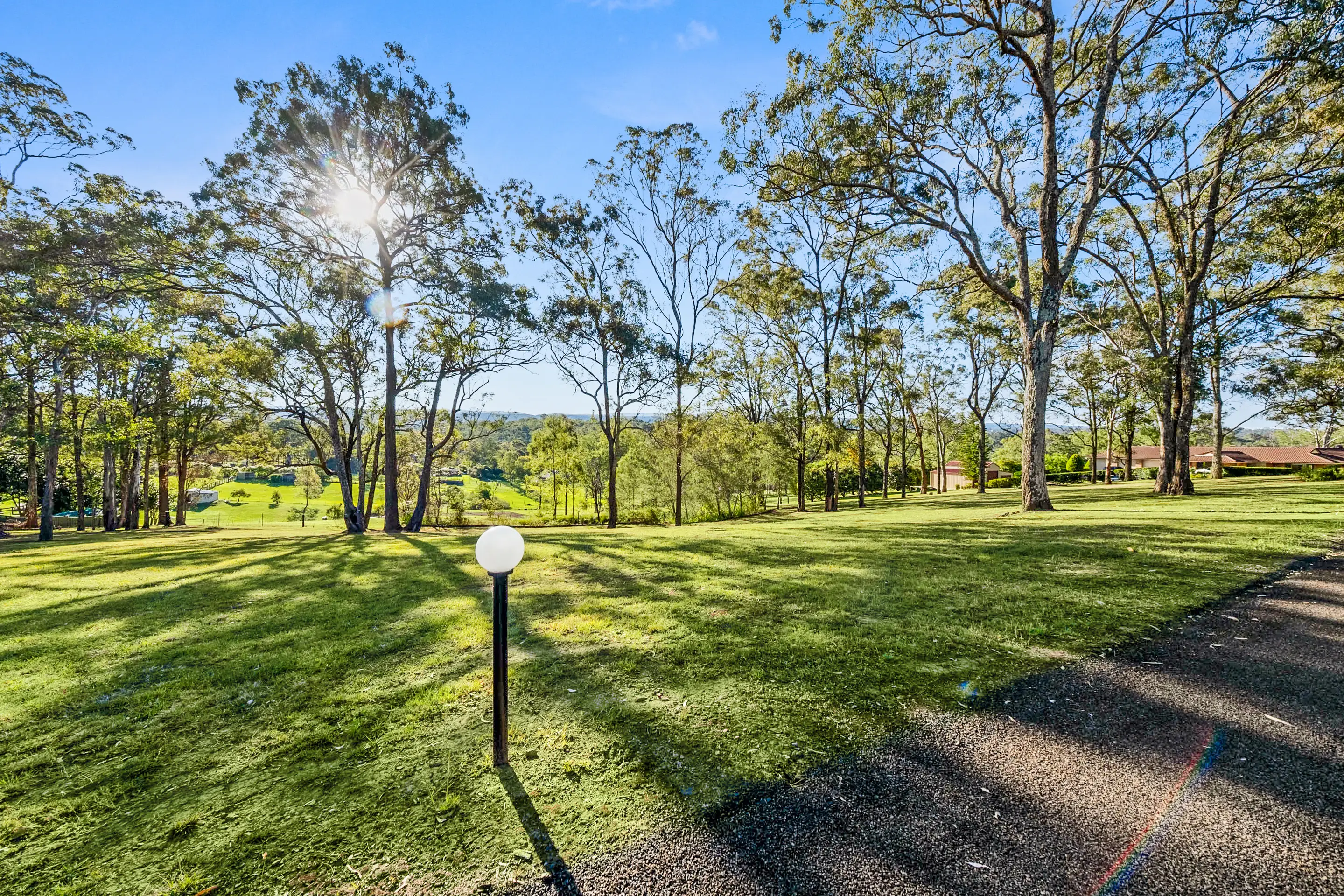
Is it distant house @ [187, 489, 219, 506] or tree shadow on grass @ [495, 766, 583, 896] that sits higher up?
tree shadow on grass @ [495, 766, 583, 896]

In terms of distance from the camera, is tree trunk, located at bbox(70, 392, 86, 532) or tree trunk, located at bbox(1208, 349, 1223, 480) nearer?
tree trunk, located at bbox(70, 392, 86, 532)

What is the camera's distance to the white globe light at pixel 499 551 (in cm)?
230

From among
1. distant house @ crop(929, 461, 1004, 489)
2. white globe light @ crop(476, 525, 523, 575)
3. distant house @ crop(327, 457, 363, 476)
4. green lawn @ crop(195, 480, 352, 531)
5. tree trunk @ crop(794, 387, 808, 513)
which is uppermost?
tree trunk @ crop(794, 387, 808, 513)

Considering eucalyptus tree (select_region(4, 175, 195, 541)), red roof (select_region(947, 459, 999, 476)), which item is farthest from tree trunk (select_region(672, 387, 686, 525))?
red roof (select_region(947, 459, 999, 476))

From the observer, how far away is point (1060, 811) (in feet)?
6.40

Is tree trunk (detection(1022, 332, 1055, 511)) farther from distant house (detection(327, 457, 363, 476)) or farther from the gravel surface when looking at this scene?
distant house (detection(327, 457, 363, 476))

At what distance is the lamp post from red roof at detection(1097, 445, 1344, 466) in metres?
62.7

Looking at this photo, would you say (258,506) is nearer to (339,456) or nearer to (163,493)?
(163,493)

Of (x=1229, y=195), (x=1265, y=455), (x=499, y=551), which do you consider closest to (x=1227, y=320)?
(x=1229, y=195)

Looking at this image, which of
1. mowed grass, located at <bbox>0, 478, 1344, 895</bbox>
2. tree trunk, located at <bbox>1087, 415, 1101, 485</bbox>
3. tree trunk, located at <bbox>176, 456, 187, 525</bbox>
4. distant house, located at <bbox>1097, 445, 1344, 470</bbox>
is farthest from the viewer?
distant house, located at <bbox>1097, 445, 1344, 470</bbox>

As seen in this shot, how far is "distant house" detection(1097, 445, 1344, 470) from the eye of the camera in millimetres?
47956

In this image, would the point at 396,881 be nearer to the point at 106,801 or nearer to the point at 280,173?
the point at 106,801

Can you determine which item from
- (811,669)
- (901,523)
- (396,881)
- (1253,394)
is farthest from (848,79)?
(1253,394)

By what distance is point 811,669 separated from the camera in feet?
10.9
